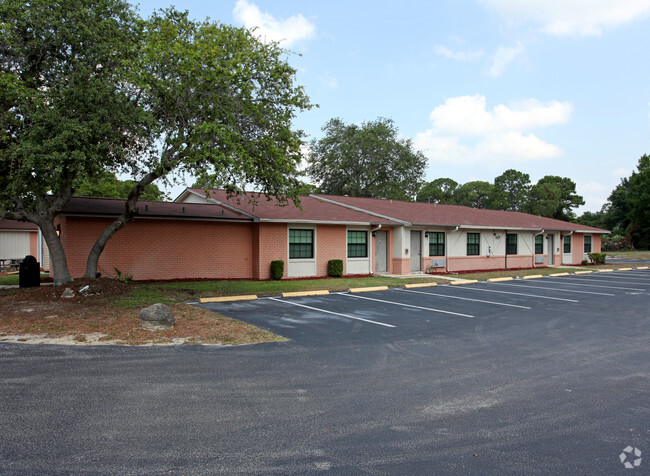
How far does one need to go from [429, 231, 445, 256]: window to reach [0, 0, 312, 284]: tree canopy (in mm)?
12738

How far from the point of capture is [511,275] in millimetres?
23594

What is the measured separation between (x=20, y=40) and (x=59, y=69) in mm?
1049

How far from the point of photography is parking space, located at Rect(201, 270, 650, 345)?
9.64 meters

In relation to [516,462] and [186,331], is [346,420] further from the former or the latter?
[186,331]

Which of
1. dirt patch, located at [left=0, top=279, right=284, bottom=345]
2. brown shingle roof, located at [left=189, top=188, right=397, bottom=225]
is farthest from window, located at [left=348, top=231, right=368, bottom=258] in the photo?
dirt patch, located at [left=0, top=279, right=284, bottom=345]

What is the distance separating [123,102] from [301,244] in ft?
34.1

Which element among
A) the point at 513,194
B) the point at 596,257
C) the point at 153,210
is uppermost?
the point at 513,194

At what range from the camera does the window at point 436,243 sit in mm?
25172

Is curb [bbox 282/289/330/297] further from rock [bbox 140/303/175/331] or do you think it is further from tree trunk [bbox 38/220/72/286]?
tree trunk [bbox 38/220/72/286]

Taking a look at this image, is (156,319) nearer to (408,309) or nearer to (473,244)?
(408,309)

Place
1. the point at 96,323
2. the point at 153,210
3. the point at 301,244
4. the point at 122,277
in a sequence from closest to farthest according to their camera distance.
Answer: the point at 96,323 → the point at 122,277 → the point at 153,210 → the point at 301,244

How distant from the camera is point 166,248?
726 inches

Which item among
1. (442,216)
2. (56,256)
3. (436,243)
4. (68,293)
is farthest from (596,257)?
(56,256)

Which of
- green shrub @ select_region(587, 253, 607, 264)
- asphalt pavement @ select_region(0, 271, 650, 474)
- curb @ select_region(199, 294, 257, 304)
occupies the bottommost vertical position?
asphalt pavement @ select_region(0, 271, 650, 474)
